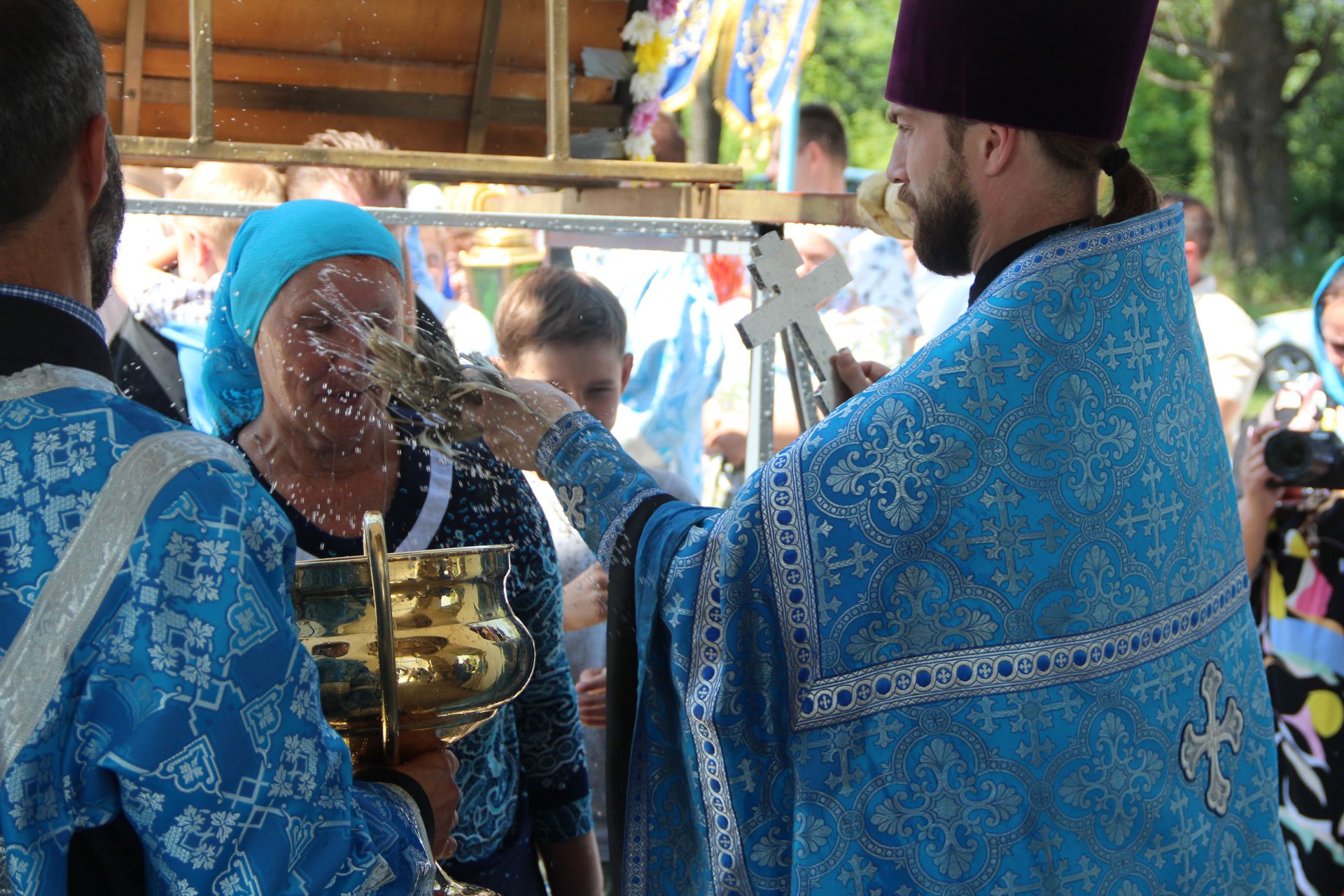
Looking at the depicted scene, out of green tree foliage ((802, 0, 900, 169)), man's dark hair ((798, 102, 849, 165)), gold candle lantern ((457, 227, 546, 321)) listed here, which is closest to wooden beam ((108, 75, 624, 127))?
gold candle lantern ((457, 227, 546, 321))

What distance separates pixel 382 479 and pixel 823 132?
464 centimetres

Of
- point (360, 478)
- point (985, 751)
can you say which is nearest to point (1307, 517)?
point (985, 751)

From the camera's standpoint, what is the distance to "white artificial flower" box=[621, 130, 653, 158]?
11.4 ft

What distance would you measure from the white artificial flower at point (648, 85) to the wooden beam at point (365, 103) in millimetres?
65

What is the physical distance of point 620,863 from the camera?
1959 mm

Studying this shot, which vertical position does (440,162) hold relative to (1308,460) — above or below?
above

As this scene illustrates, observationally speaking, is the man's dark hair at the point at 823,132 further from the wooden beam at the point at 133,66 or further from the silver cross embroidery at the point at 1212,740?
the silver cross embroidery at the point at 1212,740

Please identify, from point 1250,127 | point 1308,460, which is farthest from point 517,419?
point 1250,127

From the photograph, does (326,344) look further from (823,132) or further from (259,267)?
(823,132)

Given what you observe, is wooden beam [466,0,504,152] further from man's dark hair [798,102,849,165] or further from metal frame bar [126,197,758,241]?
man's dark hair [798,102,849,165]

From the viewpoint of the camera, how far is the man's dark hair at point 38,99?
1.24 metres

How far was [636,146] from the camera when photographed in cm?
347

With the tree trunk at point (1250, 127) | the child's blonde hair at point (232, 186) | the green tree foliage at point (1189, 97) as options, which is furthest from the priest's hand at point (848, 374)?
the green tree foliage at point (1189, 97)

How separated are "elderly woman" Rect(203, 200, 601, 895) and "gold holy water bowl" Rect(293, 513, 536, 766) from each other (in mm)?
515
